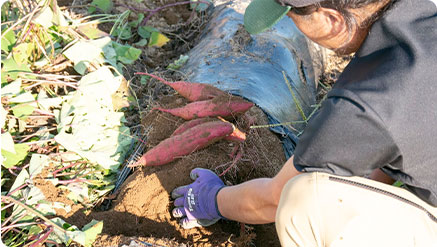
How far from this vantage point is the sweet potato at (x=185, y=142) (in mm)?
2002

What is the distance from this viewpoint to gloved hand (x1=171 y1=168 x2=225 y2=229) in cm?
178

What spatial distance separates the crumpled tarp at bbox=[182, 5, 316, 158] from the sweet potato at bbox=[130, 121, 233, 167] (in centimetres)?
26

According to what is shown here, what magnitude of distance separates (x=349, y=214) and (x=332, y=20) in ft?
1.75

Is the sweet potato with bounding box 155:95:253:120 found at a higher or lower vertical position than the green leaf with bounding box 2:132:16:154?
lower

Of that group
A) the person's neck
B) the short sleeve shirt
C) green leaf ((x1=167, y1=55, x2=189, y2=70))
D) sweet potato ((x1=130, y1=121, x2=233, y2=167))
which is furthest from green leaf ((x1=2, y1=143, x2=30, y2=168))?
the person's neck

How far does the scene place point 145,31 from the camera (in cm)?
281

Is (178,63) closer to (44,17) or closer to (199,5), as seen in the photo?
(199,5)

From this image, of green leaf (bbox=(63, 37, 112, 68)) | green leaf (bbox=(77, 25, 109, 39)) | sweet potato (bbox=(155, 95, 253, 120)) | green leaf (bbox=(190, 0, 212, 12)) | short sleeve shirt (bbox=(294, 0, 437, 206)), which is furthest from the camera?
green leaf (bbox=(190, 0, 212, 12))

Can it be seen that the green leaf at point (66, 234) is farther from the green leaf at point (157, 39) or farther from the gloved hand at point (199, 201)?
the green leaf at point (157, 39)

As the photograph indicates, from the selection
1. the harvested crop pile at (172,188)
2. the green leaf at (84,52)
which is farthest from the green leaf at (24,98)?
the harvested crop pile at (172,188)

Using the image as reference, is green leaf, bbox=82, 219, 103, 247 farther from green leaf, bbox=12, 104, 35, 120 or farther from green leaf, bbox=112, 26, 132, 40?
green leaf, bbox=112, 26, 132, 40

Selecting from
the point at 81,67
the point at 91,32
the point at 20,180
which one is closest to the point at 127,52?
the point at 91,32

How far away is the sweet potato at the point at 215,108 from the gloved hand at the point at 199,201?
1.04 feet

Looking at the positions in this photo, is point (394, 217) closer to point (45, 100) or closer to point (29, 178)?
point (29, 178)
